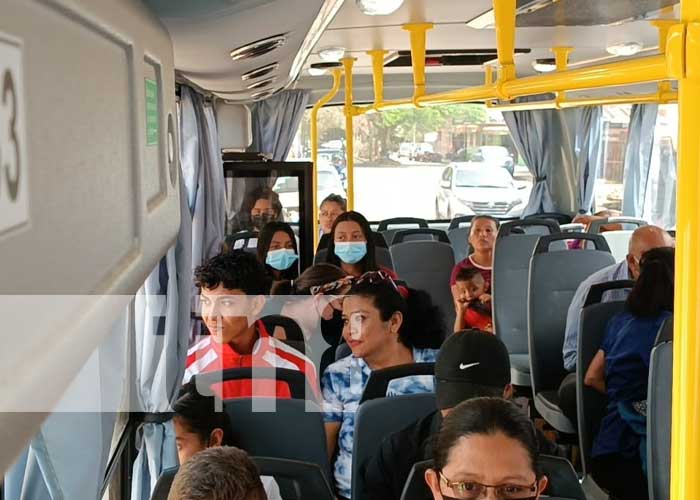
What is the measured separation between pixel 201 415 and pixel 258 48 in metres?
1.14

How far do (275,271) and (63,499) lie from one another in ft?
10.7

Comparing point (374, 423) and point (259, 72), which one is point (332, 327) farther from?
point (374, 423)

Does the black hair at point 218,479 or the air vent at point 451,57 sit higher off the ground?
the air vent at point 451,57

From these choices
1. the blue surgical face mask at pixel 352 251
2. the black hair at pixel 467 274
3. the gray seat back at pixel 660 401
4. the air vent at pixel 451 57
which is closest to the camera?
the gray seat back at pixel 660 401

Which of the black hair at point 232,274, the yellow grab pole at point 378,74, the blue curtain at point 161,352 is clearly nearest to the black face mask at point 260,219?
the yellow grab pole at point 378,74

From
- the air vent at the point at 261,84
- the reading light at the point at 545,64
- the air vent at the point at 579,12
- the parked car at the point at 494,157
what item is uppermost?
the reading light at the point at 545,64

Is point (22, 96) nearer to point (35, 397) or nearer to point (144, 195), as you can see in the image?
point (35, 397)

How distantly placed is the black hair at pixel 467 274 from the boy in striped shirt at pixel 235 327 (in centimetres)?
202

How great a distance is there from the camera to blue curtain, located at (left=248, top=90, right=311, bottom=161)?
27.2 feet

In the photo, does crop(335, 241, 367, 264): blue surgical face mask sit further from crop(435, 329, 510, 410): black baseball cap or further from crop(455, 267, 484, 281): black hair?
crop(435, 329, 510, 410): black baseball cap

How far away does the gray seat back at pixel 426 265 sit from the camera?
5.69 metres

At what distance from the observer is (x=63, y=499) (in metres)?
1.90

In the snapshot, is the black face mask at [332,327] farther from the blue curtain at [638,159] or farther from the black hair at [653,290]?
the blue curtain at [638,159]

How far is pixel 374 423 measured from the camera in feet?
8.61
